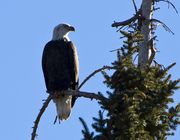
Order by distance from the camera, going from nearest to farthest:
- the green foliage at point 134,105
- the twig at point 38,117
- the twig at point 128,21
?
the green foliage at point 134,105 < the twig at point 38,117 < the twig at point 128,21

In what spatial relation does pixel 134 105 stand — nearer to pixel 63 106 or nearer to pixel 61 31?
pixel 63 106

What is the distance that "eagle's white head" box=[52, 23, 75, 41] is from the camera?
10270 mm

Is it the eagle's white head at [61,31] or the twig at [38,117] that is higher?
the eagle's white head at [61,31]

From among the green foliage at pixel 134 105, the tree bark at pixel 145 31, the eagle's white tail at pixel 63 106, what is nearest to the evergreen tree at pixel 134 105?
the green foliage at pixel 134 105

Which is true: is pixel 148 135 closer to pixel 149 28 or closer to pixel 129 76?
pixel 129 76

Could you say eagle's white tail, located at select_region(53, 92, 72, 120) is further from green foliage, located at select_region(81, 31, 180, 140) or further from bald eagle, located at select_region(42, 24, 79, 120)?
green foliage, located at select_region(81, 31, 180, 140)

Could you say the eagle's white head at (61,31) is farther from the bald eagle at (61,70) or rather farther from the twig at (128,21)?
the twig at (128,21)

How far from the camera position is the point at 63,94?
9438 mm

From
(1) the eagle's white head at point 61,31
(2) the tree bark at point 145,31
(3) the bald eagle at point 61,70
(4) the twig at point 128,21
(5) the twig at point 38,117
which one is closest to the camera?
Answer: (5) the twig at point 38,117

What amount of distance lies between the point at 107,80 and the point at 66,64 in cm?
349

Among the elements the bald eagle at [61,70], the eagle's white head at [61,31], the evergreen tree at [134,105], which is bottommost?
the evergreen tree at [134,105]

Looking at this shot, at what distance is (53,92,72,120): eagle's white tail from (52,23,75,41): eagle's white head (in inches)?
44.3

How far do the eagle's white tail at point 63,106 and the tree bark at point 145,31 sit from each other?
82.6 inches

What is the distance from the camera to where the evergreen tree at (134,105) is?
19.3ft
